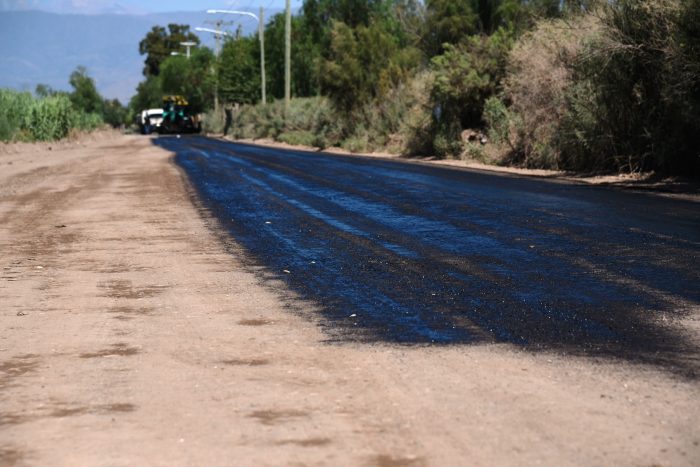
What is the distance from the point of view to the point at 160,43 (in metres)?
182

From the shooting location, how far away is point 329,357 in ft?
24.7

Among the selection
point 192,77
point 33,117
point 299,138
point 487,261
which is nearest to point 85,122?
point 33,117

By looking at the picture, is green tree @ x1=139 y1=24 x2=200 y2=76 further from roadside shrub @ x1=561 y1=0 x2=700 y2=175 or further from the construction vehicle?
roadside shrub @ x1=561 y1=0 x2=700 y2=175

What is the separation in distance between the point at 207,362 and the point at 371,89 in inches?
1922

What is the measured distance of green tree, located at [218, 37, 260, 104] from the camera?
314ft

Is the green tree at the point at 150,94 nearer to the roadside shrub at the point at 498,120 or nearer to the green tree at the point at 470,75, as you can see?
the green tree at the point at 470,75

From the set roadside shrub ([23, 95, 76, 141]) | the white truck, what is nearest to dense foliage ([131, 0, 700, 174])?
roadside shrub ([23, 95, 76, 141])

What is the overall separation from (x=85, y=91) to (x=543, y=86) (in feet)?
419

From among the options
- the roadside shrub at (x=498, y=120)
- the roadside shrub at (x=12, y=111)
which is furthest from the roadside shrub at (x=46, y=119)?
the roadside shrub at (x=498, y=120)

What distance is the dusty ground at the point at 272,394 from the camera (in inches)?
215

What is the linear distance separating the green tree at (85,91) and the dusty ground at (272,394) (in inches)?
5473

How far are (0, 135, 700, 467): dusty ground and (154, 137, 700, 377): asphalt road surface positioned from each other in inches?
24.5

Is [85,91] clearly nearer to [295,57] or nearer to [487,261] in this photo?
[295,57]

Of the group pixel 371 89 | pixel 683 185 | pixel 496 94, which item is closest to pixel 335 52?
pixel 371 89
